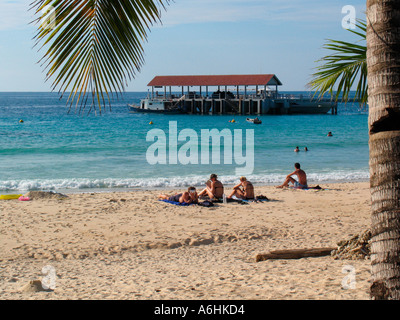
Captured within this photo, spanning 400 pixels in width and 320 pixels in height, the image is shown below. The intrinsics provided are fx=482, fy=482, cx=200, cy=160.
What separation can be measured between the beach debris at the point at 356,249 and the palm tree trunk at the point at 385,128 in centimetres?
313

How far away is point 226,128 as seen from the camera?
44.7m

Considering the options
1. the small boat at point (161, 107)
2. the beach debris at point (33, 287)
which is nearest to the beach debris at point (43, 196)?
the beach debris at point (33, 287)

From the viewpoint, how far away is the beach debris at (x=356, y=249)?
6.14m

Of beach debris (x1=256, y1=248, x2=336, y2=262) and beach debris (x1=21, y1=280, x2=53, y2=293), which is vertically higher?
beach debris (x1=256, y1=248, x2=336, y2=262)

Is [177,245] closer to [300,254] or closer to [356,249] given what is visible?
[300,254]

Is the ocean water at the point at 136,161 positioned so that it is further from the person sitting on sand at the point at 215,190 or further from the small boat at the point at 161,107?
the small boat at the point at 161,107

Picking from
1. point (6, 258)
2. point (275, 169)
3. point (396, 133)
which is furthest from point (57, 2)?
point (275, 169)

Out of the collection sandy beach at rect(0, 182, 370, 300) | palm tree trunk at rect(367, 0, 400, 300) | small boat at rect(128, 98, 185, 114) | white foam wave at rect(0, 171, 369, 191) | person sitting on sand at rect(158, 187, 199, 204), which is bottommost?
sandy beach at rect(0, 182, 370, 300)

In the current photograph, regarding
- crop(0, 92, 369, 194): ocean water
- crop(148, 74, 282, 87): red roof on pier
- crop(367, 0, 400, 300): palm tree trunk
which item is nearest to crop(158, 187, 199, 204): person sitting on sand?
crop(0, 92, 369, 194): ocean water

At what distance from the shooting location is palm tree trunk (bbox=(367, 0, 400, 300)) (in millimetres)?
2947

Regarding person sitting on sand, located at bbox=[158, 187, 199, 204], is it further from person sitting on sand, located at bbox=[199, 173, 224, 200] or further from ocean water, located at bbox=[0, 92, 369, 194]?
ocean water, located at bbox=[0, 92, 369, 194]

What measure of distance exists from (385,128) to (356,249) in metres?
3.65
